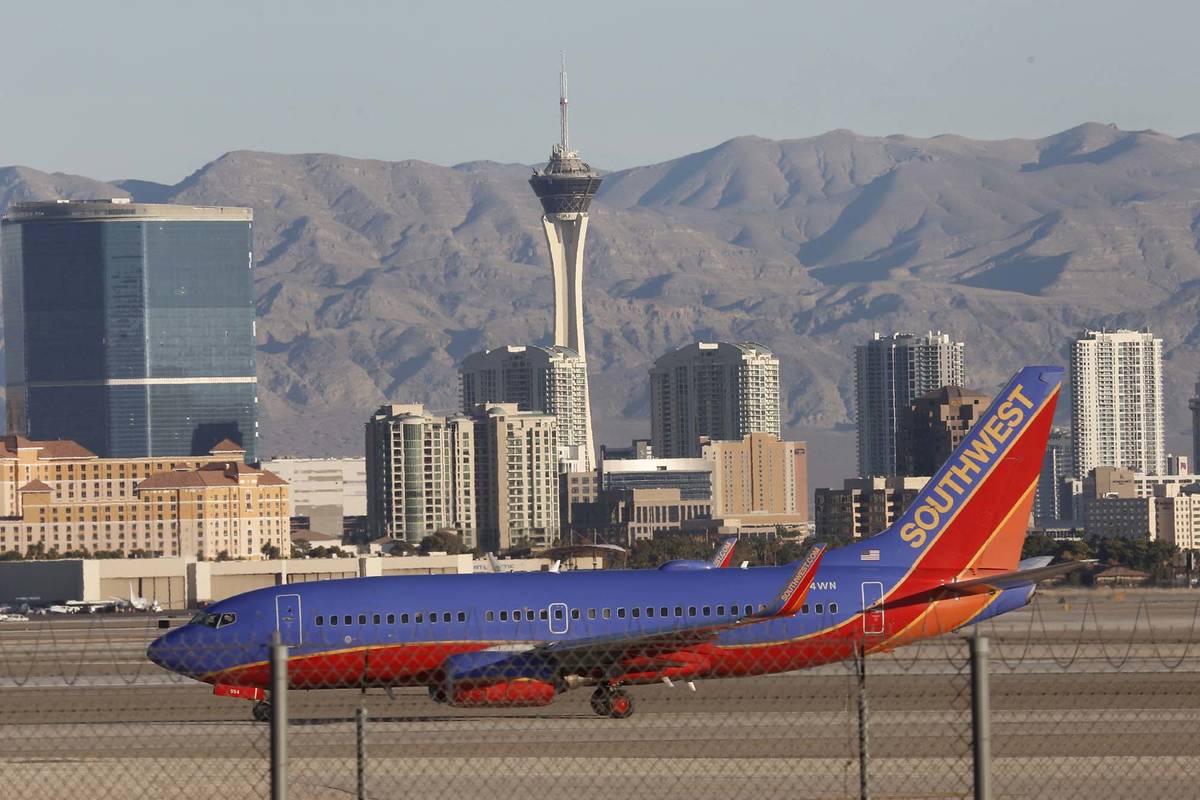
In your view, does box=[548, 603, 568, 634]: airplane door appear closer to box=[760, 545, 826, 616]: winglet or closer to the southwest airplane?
the southwest airplane

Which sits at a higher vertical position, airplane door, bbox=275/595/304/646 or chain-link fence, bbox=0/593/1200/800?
airplane door, bbox=275/595/304/646

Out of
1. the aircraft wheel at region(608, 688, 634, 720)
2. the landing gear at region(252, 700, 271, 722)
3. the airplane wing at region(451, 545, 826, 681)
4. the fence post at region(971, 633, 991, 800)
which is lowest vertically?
the landing gear at region(252, 700, 271, 722)

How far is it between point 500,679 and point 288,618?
21.8 feet

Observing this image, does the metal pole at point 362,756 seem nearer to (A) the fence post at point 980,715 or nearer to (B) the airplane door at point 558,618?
(A) the fence post at point 980,715

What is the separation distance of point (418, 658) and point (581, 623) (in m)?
3.88

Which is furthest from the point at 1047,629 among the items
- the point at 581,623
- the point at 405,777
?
the point at 405,777

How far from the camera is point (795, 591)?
159 feet

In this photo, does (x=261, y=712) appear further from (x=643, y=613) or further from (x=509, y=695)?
(x=643, y=613)

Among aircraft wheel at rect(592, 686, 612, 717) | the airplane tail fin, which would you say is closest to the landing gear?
aircraft wheel at rect(592, 686, 612, 717)

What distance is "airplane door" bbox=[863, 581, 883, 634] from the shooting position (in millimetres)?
53281

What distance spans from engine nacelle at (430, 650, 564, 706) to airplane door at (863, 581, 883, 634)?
27.3 ft

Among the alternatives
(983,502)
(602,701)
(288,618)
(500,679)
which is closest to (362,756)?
(602,701)

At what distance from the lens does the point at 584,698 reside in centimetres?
5450

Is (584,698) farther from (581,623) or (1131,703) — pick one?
(1131,703)
